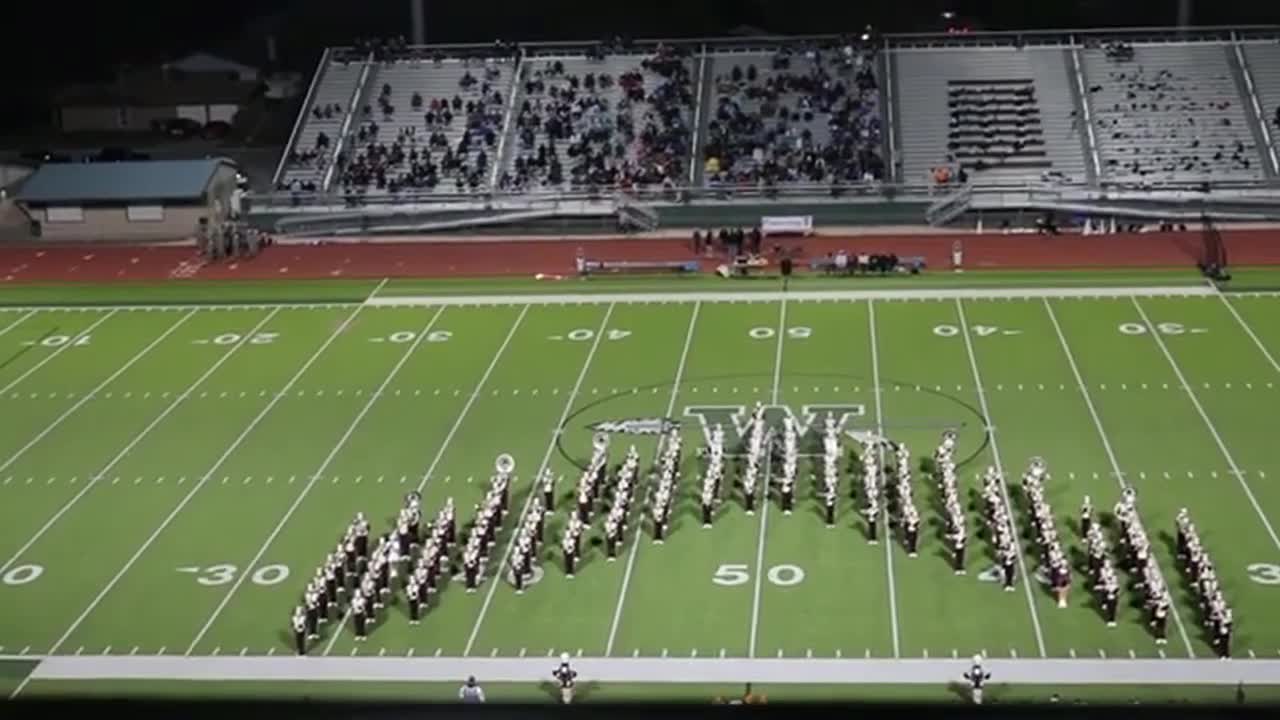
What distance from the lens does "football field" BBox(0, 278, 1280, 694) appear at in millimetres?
12062

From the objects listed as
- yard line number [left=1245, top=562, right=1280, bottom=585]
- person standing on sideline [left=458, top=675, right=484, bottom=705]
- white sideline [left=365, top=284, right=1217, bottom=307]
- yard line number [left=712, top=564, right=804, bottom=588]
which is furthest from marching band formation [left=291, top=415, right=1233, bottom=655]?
white sideline [left=365, top=284, right=1217, bottom=307]

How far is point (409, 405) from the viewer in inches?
690

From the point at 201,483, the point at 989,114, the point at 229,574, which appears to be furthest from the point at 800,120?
the point at 229,574

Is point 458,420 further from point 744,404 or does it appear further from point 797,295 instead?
point 797,295

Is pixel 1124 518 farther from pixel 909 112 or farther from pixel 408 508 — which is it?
pixel 909 112

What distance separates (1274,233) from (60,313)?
16895mm

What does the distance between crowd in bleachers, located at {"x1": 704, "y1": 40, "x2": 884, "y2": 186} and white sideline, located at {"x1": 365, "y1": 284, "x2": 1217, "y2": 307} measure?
23.4 ft

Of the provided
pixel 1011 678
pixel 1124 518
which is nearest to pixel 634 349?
pixel 1124 518

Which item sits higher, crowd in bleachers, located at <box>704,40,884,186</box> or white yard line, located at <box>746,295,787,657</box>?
crowd in bleachers, located at <box>704,40,884,186</box>

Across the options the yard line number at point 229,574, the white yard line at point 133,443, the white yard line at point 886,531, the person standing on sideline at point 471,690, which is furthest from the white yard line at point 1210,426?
the white yard line at point 133,443

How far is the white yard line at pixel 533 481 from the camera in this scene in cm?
1228

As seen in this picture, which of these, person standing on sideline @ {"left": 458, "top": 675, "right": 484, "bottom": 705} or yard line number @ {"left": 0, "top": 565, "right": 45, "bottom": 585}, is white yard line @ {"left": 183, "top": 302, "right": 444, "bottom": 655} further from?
person standing on sideline @ {"left": 458, "top": 675, "right": 484, "bottom": 705}

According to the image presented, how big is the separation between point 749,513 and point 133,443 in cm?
617

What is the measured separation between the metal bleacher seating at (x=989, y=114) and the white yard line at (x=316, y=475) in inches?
446
